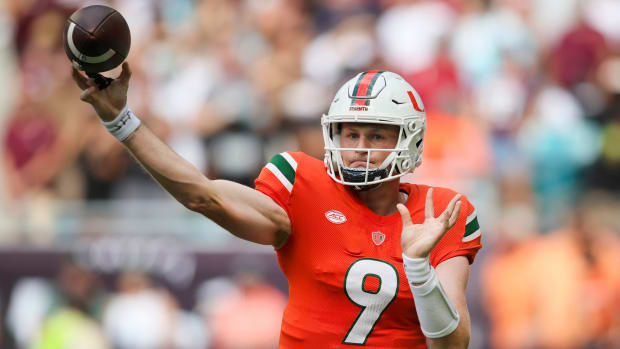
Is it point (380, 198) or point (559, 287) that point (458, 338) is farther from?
point (559, 287)

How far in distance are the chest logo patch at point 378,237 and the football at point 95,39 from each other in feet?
3.76

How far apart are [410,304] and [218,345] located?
5.04 m

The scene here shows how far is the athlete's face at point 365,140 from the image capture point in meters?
4.10

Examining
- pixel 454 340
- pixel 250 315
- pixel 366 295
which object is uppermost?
pixel 366 295

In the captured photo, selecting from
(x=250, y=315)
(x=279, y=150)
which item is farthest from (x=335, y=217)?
(x=279, y=150)

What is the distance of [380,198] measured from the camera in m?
4.23

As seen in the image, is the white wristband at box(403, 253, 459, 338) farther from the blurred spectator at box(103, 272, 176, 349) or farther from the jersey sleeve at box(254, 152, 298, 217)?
the blurred spectator at box(103, 272, 176, 349)

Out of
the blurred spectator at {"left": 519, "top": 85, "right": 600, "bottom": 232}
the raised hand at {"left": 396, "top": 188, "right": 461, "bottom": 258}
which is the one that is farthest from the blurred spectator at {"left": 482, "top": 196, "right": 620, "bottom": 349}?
the raised hand at {"left": 396, "top": 188, "right": 461, "bottom": 258}

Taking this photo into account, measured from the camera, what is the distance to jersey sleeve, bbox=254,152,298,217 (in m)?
4.03

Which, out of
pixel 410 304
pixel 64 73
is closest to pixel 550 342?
pixel 410 304

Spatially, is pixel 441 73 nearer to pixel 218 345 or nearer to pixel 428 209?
pixel 218 345

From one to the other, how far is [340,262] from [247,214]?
0.42 m

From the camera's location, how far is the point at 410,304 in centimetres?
400

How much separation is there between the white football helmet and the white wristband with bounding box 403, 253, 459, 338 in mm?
446
